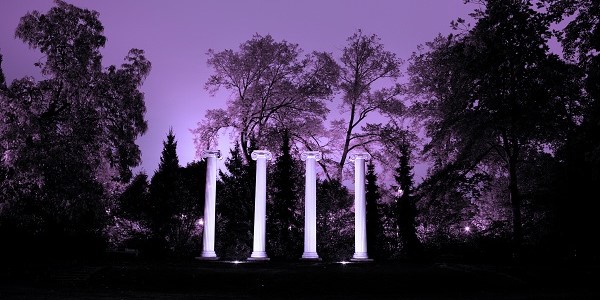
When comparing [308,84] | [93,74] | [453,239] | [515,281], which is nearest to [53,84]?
[93,74]

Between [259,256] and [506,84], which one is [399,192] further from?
[506,84]

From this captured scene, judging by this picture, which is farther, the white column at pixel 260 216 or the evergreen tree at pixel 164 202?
the evergreen tree at pixel 164 202

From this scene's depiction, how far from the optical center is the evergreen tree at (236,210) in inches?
2088

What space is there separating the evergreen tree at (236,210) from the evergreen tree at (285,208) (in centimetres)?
234

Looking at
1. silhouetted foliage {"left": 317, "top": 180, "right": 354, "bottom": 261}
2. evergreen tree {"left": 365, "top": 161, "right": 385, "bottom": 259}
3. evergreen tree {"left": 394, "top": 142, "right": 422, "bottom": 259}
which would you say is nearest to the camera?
evergreen tree {"left": 394, "top": 142, "right": 422, "bottom": 259}

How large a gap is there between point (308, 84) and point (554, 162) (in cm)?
2873

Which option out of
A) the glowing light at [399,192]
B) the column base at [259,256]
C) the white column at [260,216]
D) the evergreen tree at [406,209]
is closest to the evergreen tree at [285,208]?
the white column at [260,216]

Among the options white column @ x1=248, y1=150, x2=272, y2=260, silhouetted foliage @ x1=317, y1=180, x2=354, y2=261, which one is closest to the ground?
white column @ x1=248, y1=150, x2=272, y2=260

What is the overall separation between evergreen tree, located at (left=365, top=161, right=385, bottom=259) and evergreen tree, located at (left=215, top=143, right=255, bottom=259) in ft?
37.2

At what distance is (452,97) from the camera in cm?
→ 3588

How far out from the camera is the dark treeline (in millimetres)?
31031

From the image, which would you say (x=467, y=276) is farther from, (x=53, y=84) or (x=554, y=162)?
(x=53, y=84)

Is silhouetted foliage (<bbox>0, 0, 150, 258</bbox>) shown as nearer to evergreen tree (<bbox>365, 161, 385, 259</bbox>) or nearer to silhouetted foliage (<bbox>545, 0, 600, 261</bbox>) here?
evergreen tree (<bbox>365, 161, 385, 259</bbox>)

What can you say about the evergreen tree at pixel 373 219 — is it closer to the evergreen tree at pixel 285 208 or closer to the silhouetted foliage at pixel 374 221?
the silhouetted foliage at pixel 374 221
